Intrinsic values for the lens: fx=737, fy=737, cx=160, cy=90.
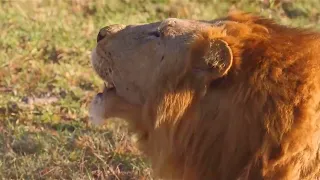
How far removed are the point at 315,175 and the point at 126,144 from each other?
207 centimetres

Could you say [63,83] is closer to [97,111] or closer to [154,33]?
[97,111]

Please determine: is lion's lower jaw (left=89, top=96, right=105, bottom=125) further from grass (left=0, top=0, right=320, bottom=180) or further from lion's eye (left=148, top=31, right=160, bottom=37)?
lion's eye (left=148, top=31, right=160, bottom=37)

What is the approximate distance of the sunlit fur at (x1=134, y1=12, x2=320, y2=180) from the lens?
2.36 meters

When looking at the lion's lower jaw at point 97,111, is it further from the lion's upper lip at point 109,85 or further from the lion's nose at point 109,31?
the lion's nose at point 109,31

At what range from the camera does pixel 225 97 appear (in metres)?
2.47

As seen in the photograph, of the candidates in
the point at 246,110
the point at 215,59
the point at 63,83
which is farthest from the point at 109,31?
the point at 63,83

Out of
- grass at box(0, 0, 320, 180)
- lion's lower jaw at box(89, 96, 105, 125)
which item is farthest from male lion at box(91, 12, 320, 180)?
grass at box(0, 0, 320, 180)

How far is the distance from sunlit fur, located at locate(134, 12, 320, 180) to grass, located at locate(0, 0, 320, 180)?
0.58m

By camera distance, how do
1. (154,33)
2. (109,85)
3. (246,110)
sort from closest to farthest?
(246,110) → (154,33) → (109,85)

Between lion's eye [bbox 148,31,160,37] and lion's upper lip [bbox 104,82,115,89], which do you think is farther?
lion's upper lip [bbox 104,82,115,89]

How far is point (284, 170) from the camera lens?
7.81 feet

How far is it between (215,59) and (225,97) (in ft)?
0.44

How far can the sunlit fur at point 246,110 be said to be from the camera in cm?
236

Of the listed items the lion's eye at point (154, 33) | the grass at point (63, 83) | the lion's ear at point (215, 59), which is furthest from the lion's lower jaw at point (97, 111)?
the lion's ear at point (215, 59)
